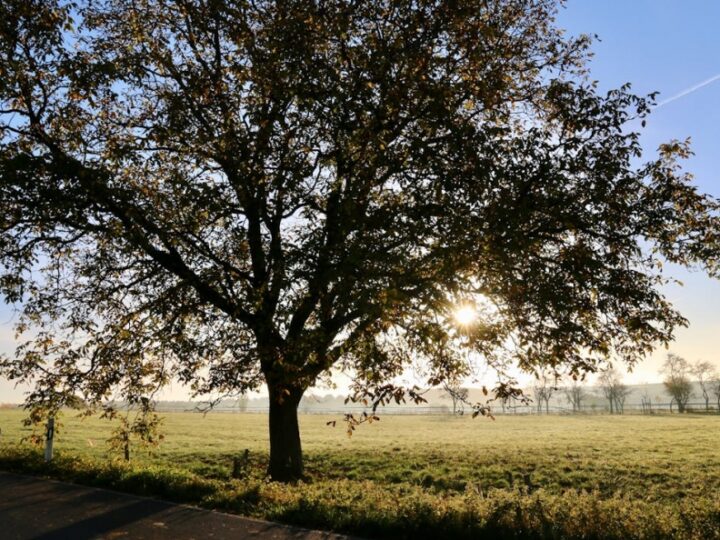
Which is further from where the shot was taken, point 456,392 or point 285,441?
point 285,441

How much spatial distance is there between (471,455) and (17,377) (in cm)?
2254

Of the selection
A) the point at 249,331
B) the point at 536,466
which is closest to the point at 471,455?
the point at 536,466

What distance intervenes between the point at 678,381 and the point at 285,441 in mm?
106625

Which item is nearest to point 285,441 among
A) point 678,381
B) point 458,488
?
point 458,488

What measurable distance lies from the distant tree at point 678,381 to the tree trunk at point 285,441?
100 metres

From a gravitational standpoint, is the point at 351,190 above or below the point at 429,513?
above

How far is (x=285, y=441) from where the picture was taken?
15.1 meters

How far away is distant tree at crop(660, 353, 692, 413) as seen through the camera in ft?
315

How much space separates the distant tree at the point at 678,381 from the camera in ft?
315

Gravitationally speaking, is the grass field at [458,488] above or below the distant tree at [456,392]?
below

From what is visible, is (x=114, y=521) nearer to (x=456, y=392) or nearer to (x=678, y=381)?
(x=456, y=392)

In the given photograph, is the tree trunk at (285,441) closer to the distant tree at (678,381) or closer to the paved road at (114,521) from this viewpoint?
the paved road at (114,521)

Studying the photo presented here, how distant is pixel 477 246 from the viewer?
9.48m

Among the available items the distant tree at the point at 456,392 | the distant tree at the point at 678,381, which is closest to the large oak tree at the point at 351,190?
the distant tree at the point at 456,392
